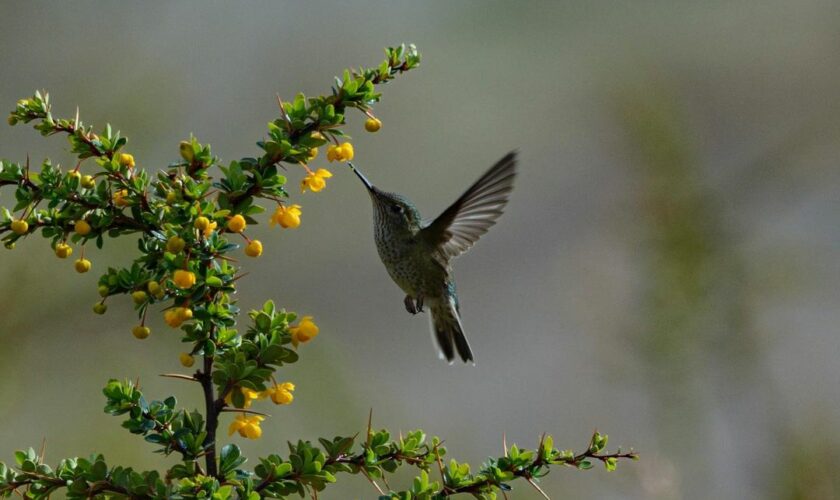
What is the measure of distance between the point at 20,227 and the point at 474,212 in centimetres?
202

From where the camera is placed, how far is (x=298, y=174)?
9.90 m

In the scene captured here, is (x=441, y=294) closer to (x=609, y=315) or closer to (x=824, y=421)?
(x=609, y=315)

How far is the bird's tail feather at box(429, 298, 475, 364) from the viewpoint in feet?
14.3

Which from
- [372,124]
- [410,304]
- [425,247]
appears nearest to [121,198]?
[372,124]

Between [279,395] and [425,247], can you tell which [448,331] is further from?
[279,395]

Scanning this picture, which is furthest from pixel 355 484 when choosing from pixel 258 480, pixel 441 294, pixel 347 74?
pixel 347 74

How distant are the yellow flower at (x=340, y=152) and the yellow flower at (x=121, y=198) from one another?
493 mm

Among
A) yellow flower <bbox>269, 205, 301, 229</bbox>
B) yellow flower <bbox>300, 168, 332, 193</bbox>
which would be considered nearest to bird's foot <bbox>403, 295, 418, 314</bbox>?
yellow flower <bbox>300, 168, 332, 193</bbox>

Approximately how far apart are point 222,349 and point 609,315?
5.65 feet

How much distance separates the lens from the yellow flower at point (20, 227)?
6.59 feet

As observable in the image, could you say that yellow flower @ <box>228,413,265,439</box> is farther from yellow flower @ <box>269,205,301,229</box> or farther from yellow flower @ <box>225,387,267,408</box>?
yellow flower @ <box>269,205,301,229</box>

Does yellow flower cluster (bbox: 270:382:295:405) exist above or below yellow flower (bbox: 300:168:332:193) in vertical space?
below

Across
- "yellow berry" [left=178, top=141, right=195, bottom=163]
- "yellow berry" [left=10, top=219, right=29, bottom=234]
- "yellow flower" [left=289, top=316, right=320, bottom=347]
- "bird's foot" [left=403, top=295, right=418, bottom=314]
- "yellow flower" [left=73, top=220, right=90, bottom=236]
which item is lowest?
"yellow berry" [left=10, top=219, right=29, bottom=234]

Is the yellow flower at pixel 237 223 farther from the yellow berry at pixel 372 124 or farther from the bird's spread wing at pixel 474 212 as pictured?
the bird's spread wing at pixel 474 212
